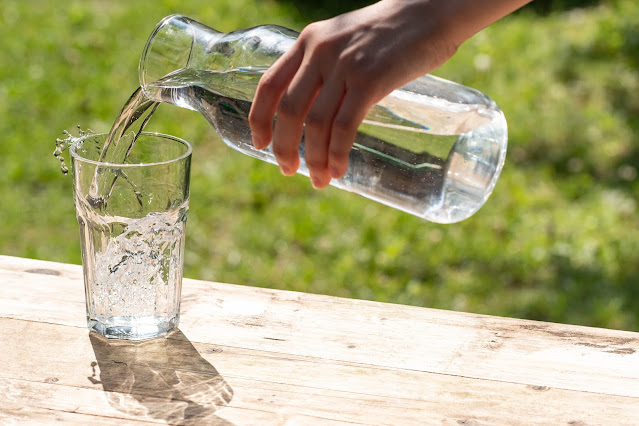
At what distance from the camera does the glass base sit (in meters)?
1.28

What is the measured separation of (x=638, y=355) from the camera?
127 cm

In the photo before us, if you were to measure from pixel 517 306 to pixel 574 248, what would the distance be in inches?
15.4

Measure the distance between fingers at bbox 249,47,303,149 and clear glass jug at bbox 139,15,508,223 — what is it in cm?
12

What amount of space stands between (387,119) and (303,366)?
364 mm

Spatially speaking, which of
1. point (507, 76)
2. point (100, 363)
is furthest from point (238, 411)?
point (507, 76)

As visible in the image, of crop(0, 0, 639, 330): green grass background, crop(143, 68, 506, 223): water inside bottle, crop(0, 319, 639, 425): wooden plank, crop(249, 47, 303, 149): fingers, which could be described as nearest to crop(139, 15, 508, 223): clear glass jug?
crop(143, 68, 506, 223): water inside bottle

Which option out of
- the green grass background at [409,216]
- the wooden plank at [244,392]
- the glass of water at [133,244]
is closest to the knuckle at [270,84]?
the glass of water at [133,244]

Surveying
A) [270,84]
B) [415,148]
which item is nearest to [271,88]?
[270,84]

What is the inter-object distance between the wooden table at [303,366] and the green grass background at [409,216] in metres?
1.35

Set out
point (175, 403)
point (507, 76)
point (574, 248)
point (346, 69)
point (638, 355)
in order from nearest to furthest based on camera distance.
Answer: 1. point (346, 69)
2. point (175, 403)
3. point (638, 355)
4. point (574, 248)
5. point (507, 76)

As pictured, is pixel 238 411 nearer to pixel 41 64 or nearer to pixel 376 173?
pixel 376 173

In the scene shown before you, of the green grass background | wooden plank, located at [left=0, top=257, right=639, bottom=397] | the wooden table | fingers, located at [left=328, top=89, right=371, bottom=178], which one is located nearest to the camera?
fingers, located at [left=328, top=89, right=371, bottom=178]

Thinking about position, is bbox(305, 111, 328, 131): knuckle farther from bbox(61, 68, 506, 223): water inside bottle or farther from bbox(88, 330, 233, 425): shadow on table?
bbox(88, 330, 233, 425): shadow on table

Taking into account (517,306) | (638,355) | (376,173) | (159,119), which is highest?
(376,173)
